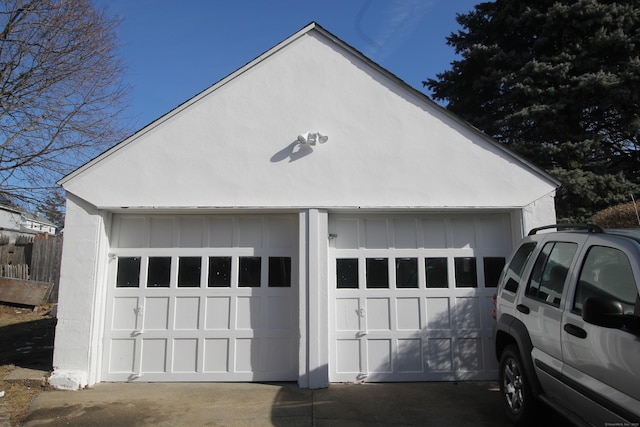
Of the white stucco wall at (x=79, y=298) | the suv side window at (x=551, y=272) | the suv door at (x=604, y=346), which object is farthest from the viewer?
the white stucco wall at (x=79, y=298)

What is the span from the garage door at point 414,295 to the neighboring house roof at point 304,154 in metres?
0.49

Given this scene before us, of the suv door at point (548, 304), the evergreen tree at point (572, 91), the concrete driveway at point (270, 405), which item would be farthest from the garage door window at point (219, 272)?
the evergreen tree at point (572, 91)

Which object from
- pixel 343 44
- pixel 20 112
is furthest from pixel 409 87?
pixel 20 112

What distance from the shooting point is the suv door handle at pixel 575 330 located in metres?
3.14

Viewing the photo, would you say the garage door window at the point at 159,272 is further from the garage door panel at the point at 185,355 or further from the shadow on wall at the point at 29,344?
the shadow on wall at the point at 29,344

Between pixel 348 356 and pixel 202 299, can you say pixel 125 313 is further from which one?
pixel 348 356

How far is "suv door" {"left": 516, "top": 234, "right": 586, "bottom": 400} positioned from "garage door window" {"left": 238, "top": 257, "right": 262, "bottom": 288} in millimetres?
3606

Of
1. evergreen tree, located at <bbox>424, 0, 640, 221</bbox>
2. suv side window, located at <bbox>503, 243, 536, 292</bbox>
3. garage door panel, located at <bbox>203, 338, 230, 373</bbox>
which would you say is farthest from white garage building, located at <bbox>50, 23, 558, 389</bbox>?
evergreen tree, located at <bbox>424, 0, 640, 221</bbox>

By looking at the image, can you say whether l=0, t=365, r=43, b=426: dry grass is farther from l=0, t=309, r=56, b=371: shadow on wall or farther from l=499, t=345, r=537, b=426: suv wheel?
l=499, t=345, r=537, b=426: suv wheel

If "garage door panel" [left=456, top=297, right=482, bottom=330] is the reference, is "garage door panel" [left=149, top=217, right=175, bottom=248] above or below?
above

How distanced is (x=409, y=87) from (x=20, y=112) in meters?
9.97

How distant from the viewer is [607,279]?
317 cm

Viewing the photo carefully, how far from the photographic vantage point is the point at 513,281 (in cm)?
470

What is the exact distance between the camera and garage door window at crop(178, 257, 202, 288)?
6395 mm
